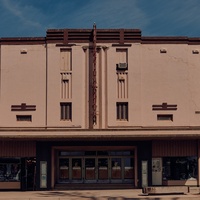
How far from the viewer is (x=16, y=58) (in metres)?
37.4

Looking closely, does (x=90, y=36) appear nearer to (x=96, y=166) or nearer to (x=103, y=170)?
(x=96, y=166)

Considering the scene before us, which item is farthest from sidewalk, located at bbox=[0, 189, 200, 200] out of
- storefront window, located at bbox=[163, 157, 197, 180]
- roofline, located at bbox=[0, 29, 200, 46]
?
roofline, located at bbox=[0, 29, 200, 46]

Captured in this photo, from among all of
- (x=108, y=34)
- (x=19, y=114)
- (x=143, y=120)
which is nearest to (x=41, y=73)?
(x=19, y=114)

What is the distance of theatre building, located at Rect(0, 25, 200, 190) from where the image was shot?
34094 millimetres

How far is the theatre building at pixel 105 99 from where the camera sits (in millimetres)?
34094

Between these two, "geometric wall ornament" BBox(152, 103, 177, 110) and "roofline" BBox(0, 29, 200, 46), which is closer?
"geometric wall ornament" BBox(152, 103, 177, 110)

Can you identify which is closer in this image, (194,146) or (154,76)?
(194,146)

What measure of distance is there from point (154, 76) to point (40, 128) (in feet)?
37.3

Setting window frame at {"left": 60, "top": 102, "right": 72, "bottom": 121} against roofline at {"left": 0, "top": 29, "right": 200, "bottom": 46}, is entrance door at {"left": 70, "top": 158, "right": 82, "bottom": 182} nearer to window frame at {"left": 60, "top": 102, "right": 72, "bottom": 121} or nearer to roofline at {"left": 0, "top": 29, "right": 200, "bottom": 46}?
window frame at {"left": 60, "top": 102, "right": 72, "bottom": 121}

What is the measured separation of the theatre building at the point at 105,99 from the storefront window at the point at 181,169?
0.28 feet

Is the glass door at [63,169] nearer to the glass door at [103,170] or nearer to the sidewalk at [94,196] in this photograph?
the glass door at [103,170]

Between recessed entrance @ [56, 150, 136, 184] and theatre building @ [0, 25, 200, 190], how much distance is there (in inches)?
3.4

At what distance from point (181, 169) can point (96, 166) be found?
7.26 m

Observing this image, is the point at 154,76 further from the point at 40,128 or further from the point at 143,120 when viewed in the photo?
the point at 40,128
